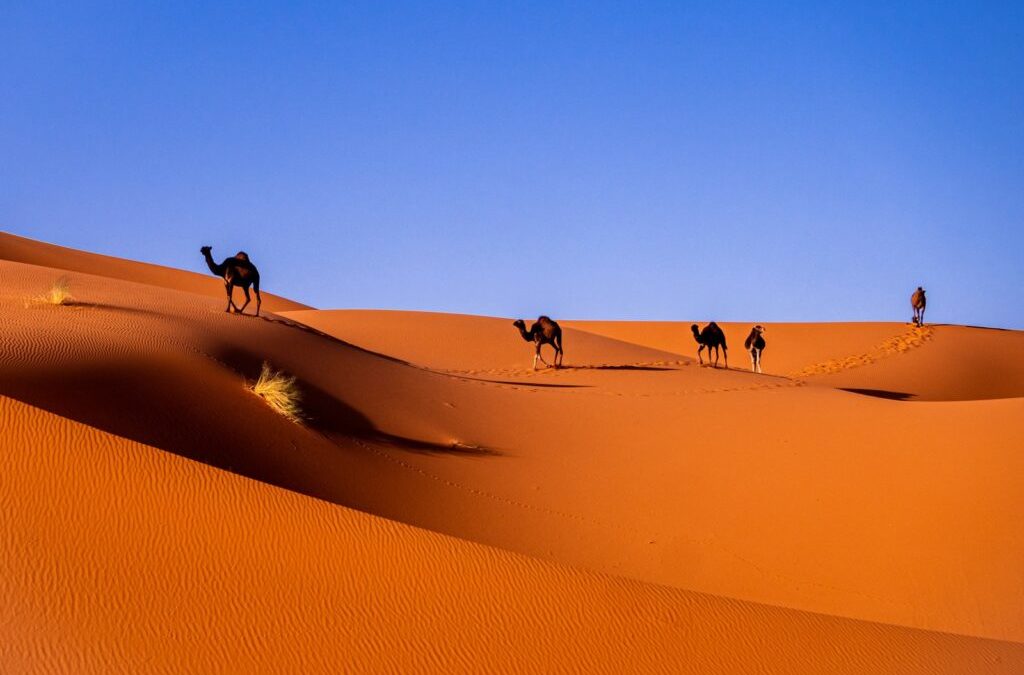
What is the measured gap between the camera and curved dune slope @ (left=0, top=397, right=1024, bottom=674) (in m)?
6.16

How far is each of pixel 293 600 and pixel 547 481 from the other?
7.01 metres

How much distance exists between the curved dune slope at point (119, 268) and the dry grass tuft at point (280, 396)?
4408cm

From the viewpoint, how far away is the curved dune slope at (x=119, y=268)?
5547 centimetres

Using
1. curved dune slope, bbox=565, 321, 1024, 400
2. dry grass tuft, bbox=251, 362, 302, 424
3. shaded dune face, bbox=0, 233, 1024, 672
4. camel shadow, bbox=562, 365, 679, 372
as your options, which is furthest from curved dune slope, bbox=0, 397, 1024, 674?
curved dune slope, bbox=565, 321, 1024, 400

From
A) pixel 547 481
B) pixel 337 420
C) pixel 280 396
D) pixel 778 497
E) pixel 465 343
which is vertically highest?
pixel 465 343

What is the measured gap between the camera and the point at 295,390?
13484mm

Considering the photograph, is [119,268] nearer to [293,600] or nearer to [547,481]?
[547,481]

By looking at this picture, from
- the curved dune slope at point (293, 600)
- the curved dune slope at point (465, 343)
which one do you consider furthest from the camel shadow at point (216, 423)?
the curved dune slope at point (465, 343)

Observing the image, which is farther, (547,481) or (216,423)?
(547,481)

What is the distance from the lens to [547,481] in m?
13.5

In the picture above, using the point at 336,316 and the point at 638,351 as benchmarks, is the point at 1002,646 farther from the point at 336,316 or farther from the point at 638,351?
the point at 336,316

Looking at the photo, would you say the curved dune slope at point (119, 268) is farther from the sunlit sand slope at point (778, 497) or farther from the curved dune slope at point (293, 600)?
the curved dune slope at point (293, 600)

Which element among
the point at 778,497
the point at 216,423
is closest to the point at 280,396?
the point at 216,423

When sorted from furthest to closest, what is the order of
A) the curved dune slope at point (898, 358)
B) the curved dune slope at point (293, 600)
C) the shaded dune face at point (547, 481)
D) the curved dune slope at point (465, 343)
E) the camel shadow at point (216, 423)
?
the curved dune slope at point (898, 358) → the curved dune slope at point (465, 343) → the camel shadow at point (216, 423) → the shaded dune face at point (547, 481) → the curved dune slope at point (293, 600)
